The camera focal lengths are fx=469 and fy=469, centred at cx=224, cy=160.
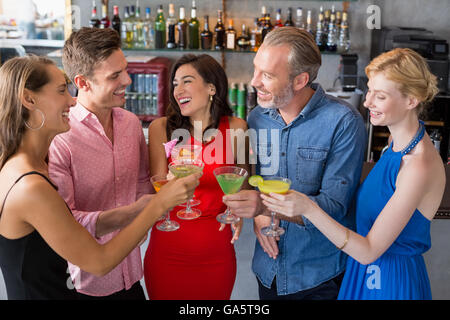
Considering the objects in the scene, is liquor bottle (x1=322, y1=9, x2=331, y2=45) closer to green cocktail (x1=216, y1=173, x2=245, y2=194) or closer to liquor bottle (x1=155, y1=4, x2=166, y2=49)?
liquor bottle (x1=155, y1=4, x2=166, y2=49)

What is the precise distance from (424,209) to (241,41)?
3.12 metres

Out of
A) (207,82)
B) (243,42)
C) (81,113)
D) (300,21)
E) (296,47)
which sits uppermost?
(300,21)

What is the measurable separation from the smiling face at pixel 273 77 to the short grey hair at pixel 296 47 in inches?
0.8

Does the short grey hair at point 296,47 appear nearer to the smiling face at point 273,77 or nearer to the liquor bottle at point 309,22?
the smiling face at point 273,77

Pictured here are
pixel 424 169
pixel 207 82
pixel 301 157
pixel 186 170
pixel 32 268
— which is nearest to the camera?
pixel 32 268

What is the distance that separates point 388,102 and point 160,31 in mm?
3171

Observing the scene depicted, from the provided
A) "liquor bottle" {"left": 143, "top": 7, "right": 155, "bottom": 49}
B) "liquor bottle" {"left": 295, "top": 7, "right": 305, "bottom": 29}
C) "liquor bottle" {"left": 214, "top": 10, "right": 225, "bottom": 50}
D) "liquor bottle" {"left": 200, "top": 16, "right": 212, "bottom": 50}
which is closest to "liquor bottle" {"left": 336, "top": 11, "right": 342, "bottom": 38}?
"liquor bottle" {"left": 295, "top": 7, "right": 305, "bottom": 29}

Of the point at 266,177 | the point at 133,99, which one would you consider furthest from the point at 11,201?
the point at 133,99

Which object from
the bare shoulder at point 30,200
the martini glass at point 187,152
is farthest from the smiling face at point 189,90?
the bare shoulder at point 30,200

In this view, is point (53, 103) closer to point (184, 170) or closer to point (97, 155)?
point (97, 155)

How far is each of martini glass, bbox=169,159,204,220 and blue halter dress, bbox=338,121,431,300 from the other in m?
0.69

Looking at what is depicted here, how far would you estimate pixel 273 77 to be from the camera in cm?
196

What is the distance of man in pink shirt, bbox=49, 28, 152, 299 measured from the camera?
187 cm

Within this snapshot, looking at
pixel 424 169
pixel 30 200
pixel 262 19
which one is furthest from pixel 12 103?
pixel 262 19
